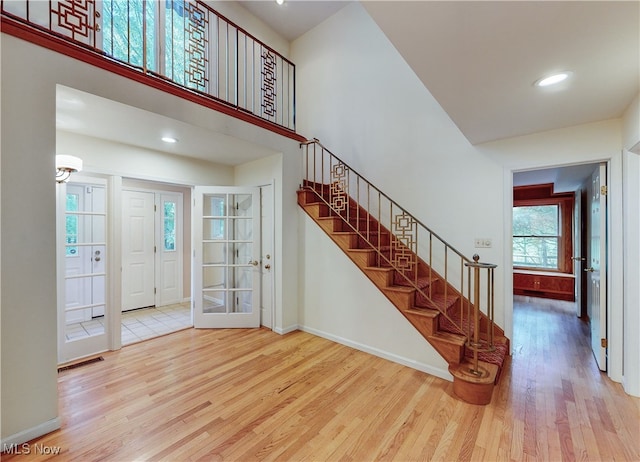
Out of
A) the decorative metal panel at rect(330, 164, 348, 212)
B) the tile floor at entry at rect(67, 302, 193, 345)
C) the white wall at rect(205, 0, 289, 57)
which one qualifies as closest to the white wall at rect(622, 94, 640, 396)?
the decorative metal panel at rect(330, 164, 348, 212)

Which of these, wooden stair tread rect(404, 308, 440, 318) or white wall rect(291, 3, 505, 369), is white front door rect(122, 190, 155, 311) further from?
wooden stair tread rect(404, 308, 440, 318)

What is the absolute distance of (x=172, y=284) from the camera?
4.99 meters

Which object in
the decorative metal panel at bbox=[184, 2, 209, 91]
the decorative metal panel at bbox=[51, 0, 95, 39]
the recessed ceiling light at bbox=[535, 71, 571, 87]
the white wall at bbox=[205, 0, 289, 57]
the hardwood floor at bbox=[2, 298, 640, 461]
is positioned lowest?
the hardwood floor at bbox=[2, 298, 640, 461]

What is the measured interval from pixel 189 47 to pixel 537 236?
7398 millimetres

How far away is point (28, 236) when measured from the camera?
1745 mm

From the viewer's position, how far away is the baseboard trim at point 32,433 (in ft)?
5.39

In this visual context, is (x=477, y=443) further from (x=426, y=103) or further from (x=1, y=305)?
(x=426, y=103)

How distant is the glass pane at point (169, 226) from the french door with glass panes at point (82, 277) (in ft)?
4.62

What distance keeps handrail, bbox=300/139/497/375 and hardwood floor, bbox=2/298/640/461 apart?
48 centimetres

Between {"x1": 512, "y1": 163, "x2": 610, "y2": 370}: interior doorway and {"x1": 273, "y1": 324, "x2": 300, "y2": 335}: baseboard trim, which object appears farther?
{"x1": 273, "y1": 324, "x2": 300, "y2": 335}: baseboard trim

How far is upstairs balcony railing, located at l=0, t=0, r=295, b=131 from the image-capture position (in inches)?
120

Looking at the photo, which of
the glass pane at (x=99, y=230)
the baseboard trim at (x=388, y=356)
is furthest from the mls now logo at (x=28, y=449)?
the baseboard trim at (x=388, y=356)

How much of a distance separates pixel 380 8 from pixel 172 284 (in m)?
5.21

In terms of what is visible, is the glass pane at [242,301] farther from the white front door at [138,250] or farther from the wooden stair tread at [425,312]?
the wooden stair tread at [425,312]
